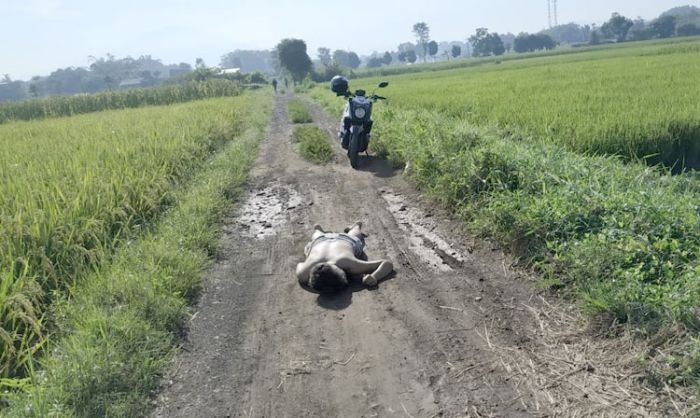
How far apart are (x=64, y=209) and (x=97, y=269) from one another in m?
1.07

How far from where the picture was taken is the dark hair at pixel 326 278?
12.4ft

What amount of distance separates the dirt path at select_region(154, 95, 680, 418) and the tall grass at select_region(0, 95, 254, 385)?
1.07 meters

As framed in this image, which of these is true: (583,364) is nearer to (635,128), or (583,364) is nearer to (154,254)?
(154,254)

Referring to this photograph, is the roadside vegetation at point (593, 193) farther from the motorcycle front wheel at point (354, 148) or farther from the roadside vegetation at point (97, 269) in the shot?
the roadside vegetation at point (97, 269)

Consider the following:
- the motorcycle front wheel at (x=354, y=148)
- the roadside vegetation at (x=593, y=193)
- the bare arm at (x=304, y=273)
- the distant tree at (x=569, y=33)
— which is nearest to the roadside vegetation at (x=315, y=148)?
the motorcycle front wheel at (x=354, y=148)

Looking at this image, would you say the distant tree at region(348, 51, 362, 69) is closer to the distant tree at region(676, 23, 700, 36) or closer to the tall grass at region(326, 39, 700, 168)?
the distant tree at region(676, 23, 700, 36)

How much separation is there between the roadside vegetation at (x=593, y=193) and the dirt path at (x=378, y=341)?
349 mm

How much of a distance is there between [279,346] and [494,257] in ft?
6.96

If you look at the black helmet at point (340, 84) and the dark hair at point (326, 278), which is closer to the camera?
the dark hair at point (326, 278)

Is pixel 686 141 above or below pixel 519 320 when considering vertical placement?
above

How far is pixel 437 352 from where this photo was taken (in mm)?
3000

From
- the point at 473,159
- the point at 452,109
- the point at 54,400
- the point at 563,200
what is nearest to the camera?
the point at 54,400

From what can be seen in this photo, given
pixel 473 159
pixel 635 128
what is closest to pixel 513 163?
pixel 473 159

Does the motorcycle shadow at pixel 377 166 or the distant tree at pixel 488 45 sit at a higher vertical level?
the distant tree at pixel 488 45
